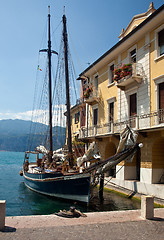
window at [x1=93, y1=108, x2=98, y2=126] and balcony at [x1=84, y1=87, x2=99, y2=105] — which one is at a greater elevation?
balcony at [x1=84, y1=87, x2=99, y2=105]

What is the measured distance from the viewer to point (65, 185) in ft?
50.9

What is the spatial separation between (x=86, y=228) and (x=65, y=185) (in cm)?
802

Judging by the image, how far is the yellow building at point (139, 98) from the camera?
15.9m

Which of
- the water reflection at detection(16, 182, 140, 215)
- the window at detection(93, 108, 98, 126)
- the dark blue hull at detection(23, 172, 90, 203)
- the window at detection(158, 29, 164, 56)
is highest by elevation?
the window at detection(158, 29, 164, 56)

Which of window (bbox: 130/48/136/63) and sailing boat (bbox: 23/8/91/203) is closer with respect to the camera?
sailing boat (bbox: 23/8/91/203)

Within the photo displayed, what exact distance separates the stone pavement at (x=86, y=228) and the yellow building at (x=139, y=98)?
4.66 meters

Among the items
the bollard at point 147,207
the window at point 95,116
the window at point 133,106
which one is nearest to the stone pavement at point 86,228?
the bollard at point 147,207

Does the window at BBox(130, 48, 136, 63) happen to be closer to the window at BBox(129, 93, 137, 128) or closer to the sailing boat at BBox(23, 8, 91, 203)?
the window at BBox(129, 93, 137, 128)

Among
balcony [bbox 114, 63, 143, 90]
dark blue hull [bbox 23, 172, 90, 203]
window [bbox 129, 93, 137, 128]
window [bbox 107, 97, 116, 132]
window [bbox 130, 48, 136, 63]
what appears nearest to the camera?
dark blue hull [bbox 23, 172, 90, 203]

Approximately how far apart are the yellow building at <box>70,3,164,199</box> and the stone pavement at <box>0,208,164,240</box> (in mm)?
4663

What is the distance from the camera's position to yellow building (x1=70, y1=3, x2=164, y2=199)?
15891 mm

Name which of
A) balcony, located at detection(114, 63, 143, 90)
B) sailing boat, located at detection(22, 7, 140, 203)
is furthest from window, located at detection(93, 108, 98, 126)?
balcony, located at detection(114, 63, 143, 90)

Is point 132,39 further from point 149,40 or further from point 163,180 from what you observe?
point 163,180

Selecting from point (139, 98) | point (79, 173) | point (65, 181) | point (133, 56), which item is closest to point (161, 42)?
point (133, 56)
